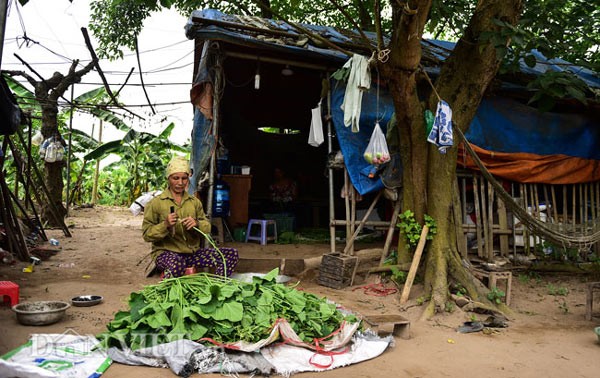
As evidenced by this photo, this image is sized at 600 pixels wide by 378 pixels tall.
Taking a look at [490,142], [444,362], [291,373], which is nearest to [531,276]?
[490,142]

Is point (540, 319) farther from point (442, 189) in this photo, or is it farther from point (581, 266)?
point (581, 266)

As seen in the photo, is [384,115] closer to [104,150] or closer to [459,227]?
[459,227]

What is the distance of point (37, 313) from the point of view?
3463 millimetres

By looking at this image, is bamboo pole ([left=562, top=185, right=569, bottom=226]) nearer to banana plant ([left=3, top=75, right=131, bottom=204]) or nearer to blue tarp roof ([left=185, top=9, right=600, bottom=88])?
blue tarp roof ([left=185, top=9, right=600, bottom=88])

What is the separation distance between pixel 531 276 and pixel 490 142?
2001mm

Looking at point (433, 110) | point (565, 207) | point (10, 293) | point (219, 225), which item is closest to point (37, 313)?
point (10, 293)

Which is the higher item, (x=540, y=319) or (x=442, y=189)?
(x=442, y=189)

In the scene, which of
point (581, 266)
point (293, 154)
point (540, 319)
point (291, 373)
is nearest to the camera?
point (291, 373)

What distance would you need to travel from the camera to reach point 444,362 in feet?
10.7

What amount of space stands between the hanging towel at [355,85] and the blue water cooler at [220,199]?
2.42 meters

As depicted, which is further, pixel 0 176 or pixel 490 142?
pixel 490 142

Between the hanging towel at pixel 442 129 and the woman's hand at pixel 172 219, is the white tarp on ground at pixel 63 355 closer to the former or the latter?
the woman's hand at pixel 172 219

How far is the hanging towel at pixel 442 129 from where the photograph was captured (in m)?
4.75

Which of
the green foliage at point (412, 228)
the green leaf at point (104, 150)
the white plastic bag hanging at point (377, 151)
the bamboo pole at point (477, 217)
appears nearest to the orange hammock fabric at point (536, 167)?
the bamboo pole at point (477, 217)
